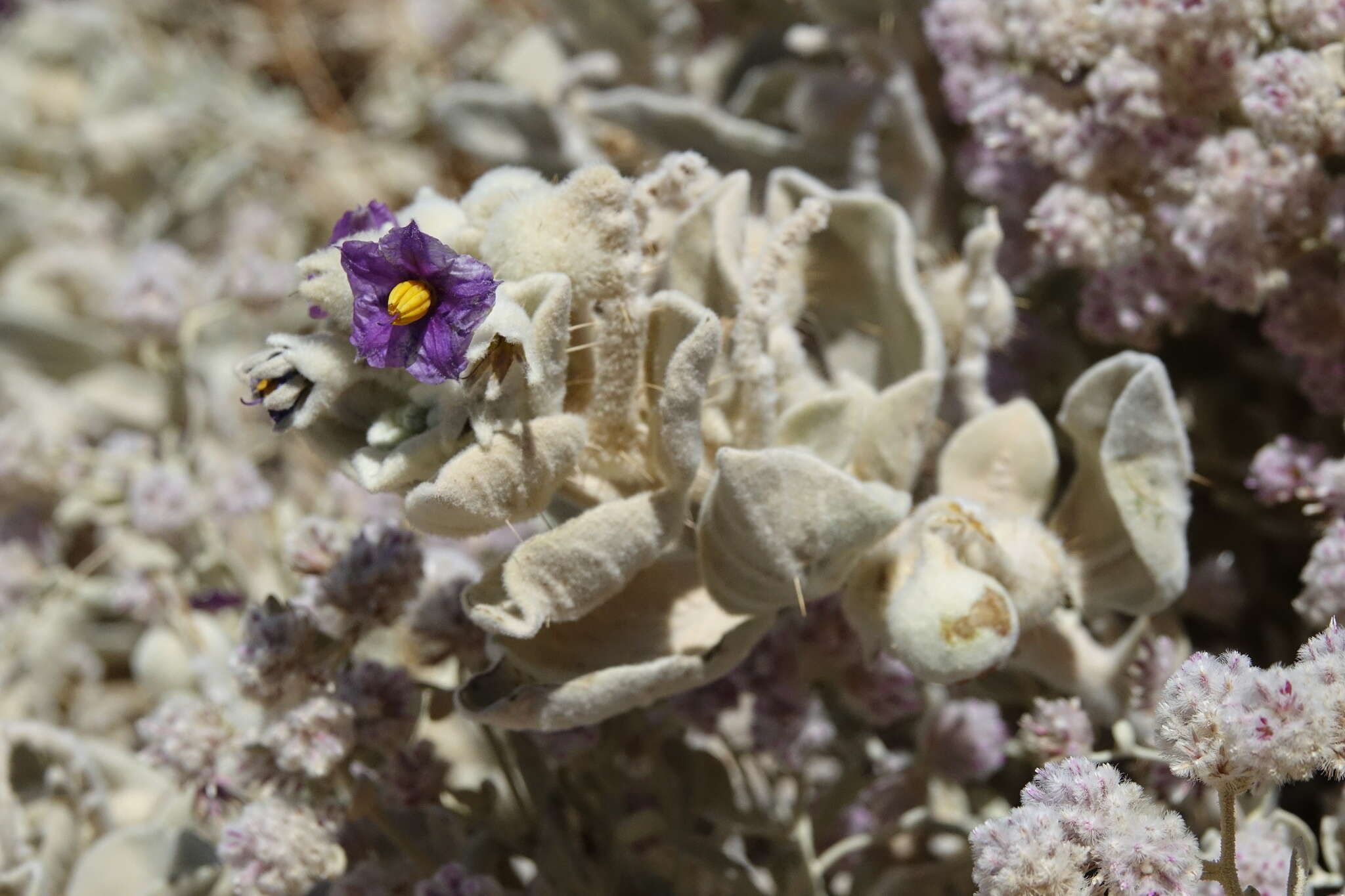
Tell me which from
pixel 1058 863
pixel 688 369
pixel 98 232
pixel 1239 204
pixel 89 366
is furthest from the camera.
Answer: pixel 98 232

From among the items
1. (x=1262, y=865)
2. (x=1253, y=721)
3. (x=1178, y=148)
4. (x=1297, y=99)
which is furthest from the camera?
(x=1178, y=148)

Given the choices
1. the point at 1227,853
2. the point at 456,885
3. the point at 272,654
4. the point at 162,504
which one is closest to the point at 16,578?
the point at 162,504

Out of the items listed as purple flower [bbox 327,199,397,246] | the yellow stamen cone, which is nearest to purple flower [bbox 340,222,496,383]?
the yellow stamen cone

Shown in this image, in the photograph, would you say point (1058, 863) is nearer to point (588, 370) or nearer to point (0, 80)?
point (588, 370)

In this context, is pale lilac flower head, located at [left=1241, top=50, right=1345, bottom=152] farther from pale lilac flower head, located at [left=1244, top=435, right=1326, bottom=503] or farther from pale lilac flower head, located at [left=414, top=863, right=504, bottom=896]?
pale lilac flower head, located at [left=414, top=863, right=504, bottom=896]

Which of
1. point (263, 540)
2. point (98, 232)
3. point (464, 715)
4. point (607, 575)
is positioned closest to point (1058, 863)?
point (607, 575)

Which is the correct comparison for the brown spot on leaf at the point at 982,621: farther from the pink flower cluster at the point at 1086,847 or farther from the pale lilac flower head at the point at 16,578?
the pale lilac flower head at the point at 16,578

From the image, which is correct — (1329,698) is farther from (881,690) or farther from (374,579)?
(374,579)

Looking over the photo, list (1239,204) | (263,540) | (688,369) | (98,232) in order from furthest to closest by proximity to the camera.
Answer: (98,232) < (263,540) < (1239,204) < (688,369)
